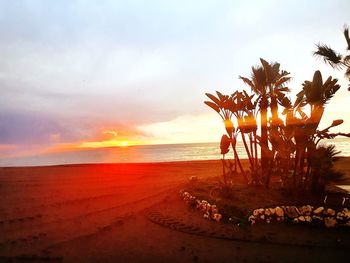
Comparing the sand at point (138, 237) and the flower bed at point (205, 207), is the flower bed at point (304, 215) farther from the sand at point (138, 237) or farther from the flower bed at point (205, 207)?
the flower bed at point (205, 207)

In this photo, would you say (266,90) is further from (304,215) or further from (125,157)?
(125,157)

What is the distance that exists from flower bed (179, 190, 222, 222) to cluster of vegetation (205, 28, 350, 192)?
1.60 m

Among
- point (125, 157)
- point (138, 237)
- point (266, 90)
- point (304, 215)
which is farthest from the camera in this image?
point (125, 157)

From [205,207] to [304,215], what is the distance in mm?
3276

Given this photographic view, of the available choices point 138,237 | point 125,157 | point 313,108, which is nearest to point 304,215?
point 313,108

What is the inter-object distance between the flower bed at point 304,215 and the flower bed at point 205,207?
1.13 meters

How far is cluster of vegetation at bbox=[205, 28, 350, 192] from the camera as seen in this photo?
10523 millimetres

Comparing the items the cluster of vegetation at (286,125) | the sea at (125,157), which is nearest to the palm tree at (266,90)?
the cluster of vegetation at (286,125)

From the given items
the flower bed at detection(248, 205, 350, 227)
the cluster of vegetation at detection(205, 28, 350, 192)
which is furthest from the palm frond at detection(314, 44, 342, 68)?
the flower bed at detection(248, 205, 350, 227)

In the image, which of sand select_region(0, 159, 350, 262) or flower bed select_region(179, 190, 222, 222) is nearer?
sand select_region(0, 159, 350, 262)

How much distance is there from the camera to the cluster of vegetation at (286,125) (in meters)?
10.5

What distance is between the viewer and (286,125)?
10984 millimetres

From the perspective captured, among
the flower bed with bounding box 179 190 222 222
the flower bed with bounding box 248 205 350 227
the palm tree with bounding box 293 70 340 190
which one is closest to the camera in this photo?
the flower bed with bounding box 248 205 350 227

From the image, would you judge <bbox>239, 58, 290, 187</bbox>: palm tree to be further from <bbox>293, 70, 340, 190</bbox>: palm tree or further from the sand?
the sand
